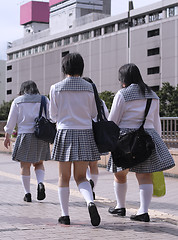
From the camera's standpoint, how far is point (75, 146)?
5.11 m

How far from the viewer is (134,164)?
5.25 meters

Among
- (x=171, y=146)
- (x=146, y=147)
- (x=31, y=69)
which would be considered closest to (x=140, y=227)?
(x=146, y=147)

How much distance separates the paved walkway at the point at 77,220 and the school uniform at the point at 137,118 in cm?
63

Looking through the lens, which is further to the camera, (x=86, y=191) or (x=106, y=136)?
(x=106, y=136)

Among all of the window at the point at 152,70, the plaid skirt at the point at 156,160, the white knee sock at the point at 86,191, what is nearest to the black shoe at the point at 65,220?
the white knee sock at the point at 86,191

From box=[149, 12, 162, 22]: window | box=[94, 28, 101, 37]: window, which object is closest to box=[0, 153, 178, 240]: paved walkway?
box=[149, 12, 162, 22]: window

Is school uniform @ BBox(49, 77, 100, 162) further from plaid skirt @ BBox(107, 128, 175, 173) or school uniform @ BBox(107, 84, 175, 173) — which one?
A: plaid skirt @ BBox(107, 128, 175, 173)

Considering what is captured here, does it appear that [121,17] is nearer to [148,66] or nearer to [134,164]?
[148,66]

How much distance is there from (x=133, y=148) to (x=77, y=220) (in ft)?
3.46

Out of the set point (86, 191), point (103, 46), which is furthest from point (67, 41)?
point (86, 191)

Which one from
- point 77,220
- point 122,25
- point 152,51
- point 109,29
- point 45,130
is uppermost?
point 122,25

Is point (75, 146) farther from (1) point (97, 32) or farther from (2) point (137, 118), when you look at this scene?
(1) point (97, 32)

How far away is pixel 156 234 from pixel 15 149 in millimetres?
2874

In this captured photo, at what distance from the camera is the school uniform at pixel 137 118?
17.5 ft
